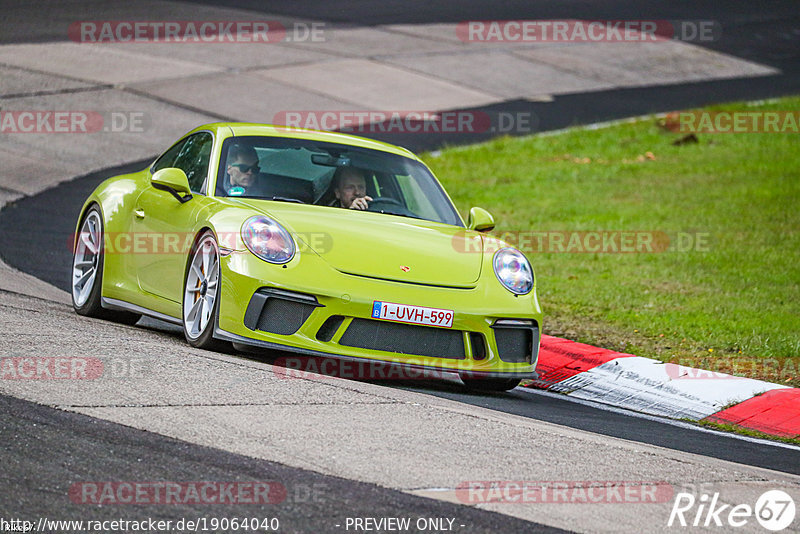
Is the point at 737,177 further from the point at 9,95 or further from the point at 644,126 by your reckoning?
the point at 9,95

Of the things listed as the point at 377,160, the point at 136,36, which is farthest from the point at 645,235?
the point at 136,36

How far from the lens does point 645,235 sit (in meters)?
13.8

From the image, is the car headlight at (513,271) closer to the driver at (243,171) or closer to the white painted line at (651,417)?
the white painted line at (651,417)

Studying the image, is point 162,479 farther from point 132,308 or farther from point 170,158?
point 170,158

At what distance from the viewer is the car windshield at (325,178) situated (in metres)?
7.82

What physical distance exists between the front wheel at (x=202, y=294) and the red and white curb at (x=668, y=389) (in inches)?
97.8

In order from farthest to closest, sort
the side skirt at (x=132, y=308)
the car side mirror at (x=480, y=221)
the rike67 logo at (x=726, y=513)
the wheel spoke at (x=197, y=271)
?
the car side mirror at (x=480, y=221) < the side skirt at (x=132, y=308) < the wheel spoke at (x=197, y=271) < the rike67 logo at (x=726, y=513)

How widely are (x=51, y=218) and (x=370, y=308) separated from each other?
702cm

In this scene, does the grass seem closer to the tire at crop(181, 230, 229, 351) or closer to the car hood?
the car hood

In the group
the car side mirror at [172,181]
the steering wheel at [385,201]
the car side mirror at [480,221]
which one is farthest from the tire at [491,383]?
the car side mirror at [172,181]

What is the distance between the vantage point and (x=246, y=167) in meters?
7.90

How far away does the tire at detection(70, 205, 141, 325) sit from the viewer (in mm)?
8508

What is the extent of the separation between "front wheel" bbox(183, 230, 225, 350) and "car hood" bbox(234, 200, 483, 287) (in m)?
0.40

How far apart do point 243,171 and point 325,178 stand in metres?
0.54
